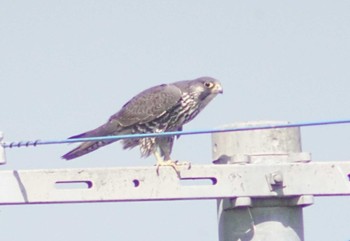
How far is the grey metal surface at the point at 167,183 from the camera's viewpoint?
180 inches

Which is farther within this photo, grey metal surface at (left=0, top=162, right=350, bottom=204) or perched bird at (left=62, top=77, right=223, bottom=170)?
perched bird at (left=62, top=77, right=223, bottom=170)

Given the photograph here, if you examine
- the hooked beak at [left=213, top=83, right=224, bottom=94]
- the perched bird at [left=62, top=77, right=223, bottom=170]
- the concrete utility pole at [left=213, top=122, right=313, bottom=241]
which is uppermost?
the hooked beak at [left=213, top=83, right=224, bottom=94]

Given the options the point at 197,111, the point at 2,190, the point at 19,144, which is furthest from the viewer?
Result: the point at 197,111

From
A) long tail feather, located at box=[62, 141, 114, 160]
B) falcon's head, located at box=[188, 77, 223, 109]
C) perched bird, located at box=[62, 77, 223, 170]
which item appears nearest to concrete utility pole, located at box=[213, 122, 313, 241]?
long tail feather, located at box=[62, 141, 114, 160]

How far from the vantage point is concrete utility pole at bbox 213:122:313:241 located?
4.58m

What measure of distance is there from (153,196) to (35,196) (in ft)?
1.72

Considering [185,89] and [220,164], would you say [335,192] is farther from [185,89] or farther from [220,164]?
[185,89]

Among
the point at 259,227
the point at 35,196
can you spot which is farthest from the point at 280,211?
the point at 35,196

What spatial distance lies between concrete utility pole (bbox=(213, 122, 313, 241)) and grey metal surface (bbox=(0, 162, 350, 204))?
2 cm

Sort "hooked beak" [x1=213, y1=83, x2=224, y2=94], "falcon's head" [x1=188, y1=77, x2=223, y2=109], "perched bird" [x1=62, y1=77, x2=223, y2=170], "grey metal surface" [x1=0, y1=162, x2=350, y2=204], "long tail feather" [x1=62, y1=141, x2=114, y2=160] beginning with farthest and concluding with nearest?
"hooked beak" [x1=213, y1=83, x2=224, y2=94], "falcon's head" [x1=188, y1=77, x2=223, y2=109], "perched bird" [x1=62, y1=77, x2=223, y2=170], "long tail feather" [x1=62, y1=141, x2=114, y2=160], "grey metal surface" [x1=0, y1=162, x2=350, y2=204]

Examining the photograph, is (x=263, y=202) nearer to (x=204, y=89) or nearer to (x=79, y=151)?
(x=79, y=151)

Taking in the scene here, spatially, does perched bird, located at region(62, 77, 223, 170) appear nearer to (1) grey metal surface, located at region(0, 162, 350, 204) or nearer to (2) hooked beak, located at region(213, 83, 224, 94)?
(2) hooked beak, located at region(213, 83, 224, 94)

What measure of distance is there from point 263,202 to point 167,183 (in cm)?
45

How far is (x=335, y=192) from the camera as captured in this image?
15.2ft
